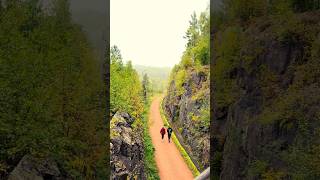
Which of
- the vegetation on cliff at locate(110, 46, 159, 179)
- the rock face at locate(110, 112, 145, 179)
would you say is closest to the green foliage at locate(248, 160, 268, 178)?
the rock face at locate(110, 112, 145, 179)

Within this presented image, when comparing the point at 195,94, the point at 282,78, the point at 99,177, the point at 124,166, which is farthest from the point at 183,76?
the point at 282,78

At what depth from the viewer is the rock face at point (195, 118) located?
46.1 metres

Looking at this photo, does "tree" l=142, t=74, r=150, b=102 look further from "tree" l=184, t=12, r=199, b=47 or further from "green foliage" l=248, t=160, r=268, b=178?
"green foliage" l=248, t=160, r=268, b=178

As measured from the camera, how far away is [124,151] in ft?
128

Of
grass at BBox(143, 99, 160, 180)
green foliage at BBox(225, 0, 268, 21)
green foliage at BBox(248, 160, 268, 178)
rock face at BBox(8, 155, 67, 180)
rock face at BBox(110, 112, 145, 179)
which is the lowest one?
grass at BBox(143, 99, 160, 180)

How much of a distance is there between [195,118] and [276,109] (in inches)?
1069

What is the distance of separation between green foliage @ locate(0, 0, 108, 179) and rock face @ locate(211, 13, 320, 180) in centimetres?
918

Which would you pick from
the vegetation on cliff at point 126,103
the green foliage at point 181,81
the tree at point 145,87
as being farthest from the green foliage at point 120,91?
the tree at point 145,87

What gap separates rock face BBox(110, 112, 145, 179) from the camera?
3616cm

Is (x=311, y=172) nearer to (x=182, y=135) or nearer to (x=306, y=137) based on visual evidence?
(x=306, y=137)

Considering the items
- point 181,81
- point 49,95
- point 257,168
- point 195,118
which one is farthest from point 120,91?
point 257,168

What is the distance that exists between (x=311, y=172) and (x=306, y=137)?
2109 millimetres

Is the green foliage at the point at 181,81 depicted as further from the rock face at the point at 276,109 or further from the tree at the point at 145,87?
the rock face at the point at 276,109

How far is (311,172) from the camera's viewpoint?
51.6 ft
